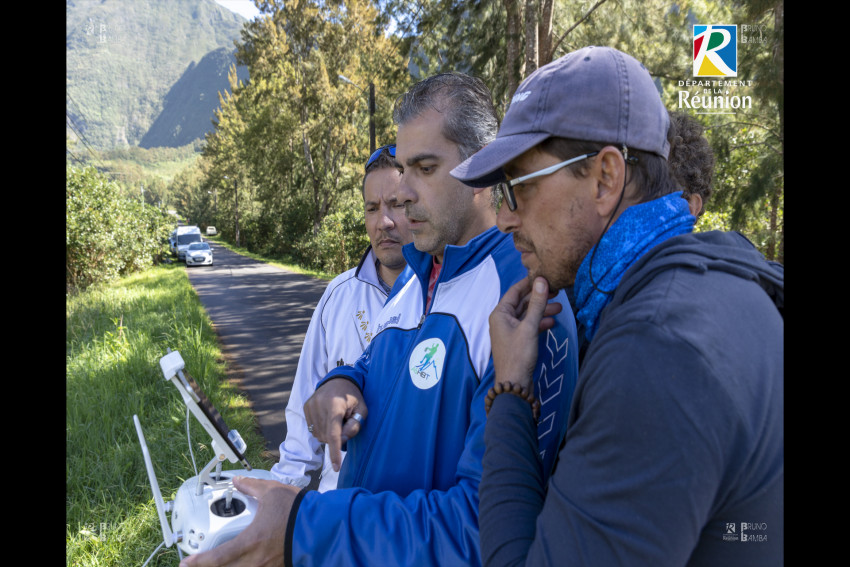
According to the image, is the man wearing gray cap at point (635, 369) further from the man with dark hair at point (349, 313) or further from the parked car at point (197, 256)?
the parked car at point (197, 256)

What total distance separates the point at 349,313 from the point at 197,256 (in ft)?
102

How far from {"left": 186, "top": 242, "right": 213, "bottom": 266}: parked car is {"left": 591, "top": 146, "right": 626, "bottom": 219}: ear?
32.9 metres

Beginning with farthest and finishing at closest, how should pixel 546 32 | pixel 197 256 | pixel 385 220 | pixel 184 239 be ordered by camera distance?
pixel 184 239 → pixel 197 256 → pixel 546 32 → pixel 385 220

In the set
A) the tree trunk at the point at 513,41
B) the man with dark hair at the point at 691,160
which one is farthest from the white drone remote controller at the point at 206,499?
the tree trunk at the point at 513,41

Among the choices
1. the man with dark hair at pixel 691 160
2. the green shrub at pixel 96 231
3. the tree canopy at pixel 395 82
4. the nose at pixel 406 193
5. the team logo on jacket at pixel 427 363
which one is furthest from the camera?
the green shrub at pixel 96 231

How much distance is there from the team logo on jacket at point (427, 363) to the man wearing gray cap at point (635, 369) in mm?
240

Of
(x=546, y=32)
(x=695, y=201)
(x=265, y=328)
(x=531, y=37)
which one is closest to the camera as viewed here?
(x=695, y=201)

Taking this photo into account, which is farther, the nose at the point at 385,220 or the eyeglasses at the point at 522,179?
the nose at the point at 385,220

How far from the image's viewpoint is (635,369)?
33.0 inches

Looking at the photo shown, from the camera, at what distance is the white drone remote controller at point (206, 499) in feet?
3.97

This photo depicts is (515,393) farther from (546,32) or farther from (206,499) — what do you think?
(546,32)

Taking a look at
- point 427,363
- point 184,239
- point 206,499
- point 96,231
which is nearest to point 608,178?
point 427,363

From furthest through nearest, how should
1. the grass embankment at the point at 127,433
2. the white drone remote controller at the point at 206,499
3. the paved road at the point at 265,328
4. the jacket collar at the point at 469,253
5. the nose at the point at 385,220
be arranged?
the paved road at the point at 265,328 → the grass embankment at the point at 127,433 → the nose at the point at 385,220 → the jacket collar at the point at 469,253 → the white drone remote controller at the point at 206,499
